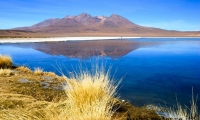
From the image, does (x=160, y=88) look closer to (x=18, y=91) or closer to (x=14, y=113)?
(x=18, y=91)

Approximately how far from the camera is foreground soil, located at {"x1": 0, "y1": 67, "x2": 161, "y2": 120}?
3.47 meters

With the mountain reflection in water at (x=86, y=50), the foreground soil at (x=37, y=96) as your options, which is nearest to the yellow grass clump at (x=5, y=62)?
the foreground soil at (x=37, y=96)

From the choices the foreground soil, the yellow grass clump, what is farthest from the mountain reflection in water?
the foreground soil

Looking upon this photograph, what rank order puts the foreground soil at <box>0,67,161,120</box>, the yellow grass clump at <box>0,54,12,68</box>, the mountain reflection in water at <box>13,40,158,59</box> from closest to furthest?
1. the foreground soil at <box>0,67,161,120</box>
2. the yellow grass clump at <box>0,54,12,68</box>
3. the mountain reflection in water at <box>13,40,158,59</box>

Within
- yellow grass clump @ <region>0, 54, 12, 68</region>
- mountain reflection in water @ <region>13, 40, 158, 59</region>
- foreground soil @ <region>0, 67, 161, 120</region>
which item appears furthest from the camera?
mountain reflection in water @ <region>13, 40, 158, 59</region>

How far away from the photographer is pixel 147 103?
4875mm

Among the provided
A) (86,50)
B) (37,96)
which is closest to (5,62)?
(37,96)

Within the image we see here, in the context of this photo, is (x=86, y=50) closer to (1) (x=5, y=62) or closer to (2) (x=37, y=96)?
(1) (x=5, y=62)

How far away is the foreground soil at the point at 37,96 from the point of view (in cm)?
347

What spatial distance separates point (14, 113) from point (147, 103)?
3.04 meters

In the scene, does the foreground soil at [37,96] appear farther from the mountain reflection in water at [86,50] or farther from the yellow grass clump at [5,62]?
the mountain reflection in water at [86,50]

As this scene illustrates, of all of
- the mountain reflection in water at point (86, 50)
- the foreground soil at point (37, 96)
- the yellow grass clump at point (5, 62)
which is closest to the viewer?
the foreground soil at point (37, 96)

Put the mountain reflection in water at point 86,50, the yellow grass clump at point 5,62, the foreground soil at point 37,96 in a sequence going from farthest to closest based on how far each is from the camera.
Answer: the mountain reflection in water at point 86,50 < the yellow grass clump at point 5,62 < the foreground soil at point 37,96

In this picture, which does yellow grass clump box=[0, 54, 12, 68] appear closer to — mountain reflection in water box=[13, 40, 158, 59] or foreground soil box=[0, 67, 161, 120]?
foreground soil box=[0, 67, 161, 120]
